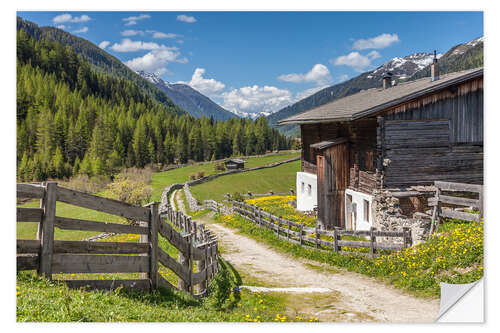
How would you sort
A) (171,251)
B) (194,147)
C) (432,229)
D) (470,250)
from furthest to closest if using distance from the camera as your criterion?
1. (194,147)
2. (171,251)
3. (432,229)
4. (470,250)

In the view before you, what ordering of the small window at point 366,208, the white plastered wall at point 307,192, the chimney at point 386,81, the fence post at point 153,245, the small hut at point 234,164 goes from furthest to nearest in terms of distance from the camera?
the small hut at point 234,164 → the white plastered wall at point 307,192 → the chimney at point 386,81 → the small window at point 366,208 → the fence post at point 153,245

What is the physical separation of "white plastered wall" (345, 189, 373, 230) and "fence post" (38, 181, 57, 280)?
14.0 metres

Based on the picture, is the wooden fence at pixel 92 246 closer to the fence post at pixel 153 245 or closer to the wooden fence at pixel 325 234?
the fence post at pixel 153 245

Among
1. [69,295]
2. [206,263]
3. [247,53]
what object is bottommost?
[206,263]

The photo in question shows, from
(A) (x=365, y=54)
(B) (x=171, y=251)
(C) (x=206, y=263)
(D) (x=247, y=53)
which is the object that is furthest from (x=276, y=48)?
(B) (x=171, y=251)

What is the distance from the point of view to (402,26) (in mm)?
9250

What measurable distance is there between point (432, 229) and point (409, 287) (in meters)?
4.28

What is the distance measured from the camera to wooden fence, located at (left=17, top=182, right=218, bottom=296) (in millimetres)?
5070

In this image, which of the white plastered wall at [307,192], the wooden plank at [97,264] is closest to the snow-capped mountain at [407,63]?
the white plastered wall at [307,192]

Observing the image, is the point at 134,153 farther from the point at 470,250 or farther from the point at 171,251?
the point at 470,250

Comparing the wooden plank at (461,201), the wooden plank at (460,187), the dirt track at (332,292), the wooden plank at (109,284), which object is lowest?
the dirt track at (332,292)

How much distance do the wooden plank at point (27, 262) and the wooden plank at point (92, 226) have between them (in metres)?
0.57

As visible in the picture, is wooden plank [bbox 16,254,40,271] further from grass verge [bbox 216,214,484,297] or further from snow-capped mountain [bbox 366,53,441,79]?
snow-capped mountain [bbox 366,53,441,79]

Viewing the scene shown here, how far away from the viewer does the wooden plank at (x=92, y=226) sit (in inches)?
207
